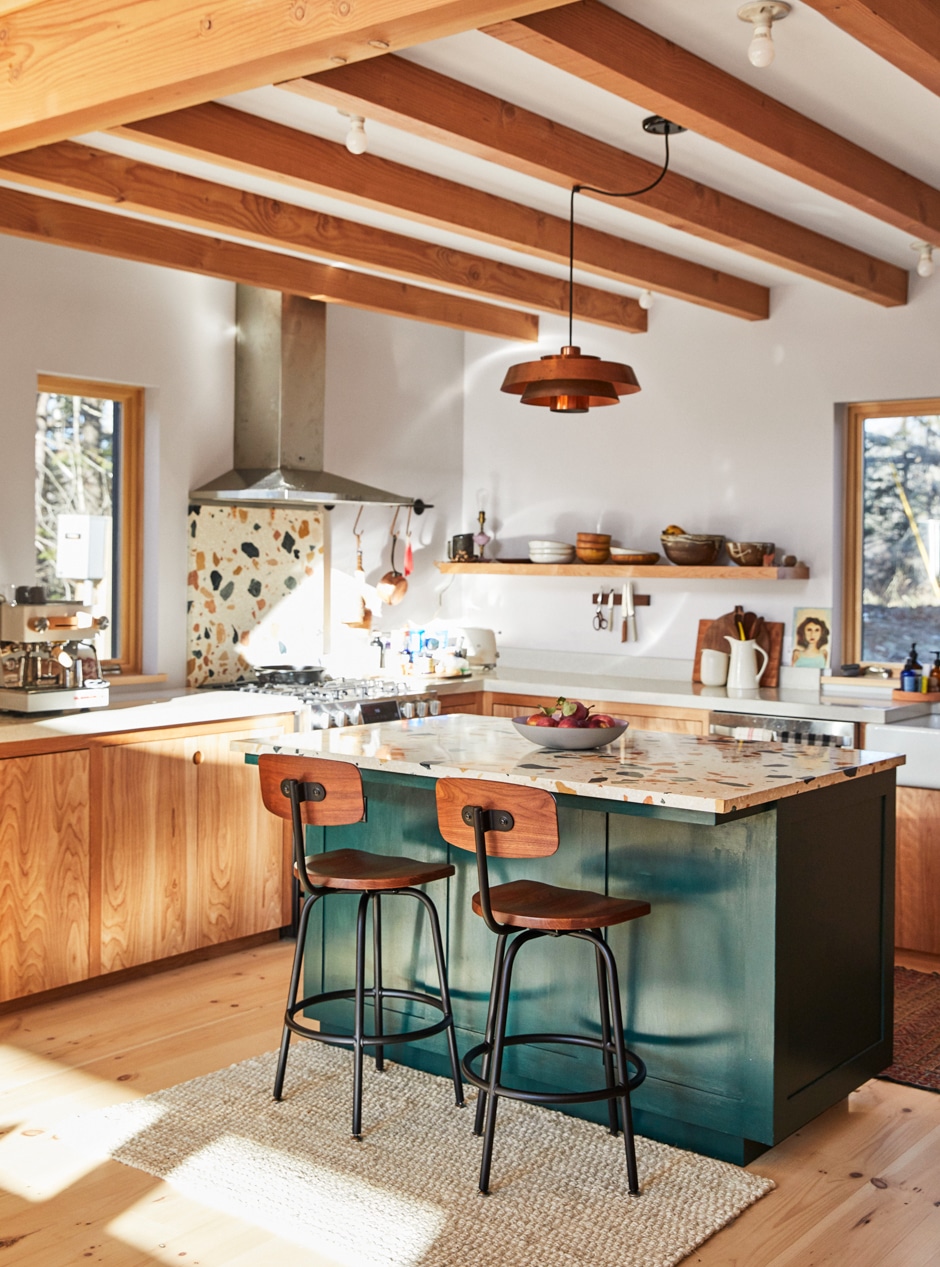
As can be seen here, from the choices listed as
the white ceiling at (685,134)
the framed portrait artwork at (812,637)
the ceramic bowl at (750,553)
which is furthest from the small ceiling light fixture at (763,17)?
the framed portrait artwork at (812,637)

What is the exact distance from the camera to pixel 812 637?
5.75 meters

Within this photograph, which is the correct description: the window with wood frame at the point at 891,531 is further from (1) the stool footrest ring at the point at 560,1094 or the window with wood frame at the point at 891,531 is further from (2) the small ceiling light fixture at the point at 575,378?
(1) the stool footrest ring at the point at 560,1094

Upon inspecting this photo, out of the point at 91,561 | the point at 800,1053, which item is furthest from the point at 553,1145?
the point at 91,561

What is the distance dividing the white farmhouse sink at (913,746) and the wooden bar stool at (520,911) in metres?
2.15

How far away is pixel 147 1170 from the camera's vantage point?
311 cm

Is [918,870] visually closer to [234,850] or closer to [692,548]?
[692,548]

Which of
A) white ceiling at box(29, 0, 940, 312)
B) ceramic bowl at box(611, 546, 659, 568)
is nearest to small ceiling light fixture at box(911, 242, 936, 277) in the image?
white ceiling at box(29, 0, 940, 312)

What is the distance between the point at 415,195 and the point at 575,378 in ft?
3.53

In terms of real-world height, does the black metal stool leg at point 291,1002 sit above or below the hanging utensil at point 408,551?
below

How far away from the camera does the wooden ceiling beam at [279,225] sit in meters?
3.75

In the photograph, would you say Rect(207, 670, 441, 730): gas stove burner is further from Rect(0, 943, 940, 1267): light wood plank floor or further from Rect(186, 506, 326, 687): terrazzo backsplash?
Rect(0, 943, 940, 1267): light wood plank floor

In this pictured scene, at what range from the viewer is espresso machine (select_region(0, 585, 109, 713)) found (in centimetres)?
448

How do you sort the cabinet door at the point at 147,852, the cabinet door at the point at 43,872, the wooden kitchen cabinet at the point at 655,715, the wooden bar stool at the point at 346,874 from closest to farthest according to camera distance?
the wooden bar stool at the point at 346,874 < the cabinet door at the point at 43,872 < the cabinet door at the point at 147,852 < the wooden kitchen cabinet at the point at 655,715

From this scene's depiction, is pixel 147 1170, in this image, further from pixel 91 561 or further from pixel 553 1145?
pixel 91 561
